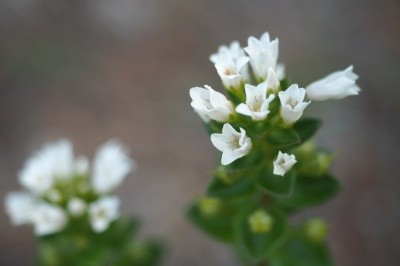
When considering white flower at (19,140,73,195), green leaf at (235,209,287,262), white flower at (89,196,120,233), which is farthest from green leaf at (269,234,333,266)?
white flower at (19,140,73,195)

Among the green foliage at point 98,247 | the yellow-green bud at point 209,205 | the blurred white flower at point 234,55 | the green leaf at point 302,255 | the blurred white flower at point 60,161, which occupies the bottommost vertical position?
the green leaf at point 302,255

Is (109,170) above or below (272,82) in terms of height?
above

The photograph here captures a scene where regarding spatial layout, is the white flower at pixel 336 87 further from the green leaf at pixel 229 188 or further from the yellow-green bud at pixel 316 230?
the yellow-green bud at pixel 316 230

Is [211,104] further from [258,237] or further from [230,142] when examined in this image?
Result: [258,237]

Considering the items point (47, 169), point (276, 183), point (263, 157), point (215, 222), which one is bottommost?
point (276, 183)

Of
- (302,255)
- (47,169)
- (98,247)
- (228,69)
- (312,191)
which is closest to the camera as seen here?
(228,69)

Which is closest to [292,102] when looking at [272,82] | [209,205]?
[272,82]

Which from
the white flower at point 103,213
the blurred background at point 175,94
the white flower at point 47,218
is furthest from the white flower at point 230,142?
the blurred background at point 175,94

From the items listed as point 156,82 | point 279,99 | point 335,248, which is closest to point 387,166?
point 335,248
